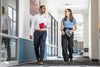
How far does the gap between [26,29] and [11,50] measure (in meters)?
1.59

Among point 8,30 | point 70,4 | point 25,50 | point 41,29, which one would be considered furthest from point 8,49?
point 70,4

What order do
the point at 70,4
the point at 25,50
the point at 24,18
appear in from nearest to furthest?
the point at 24,18
the point at 25,50
the point at 70,4

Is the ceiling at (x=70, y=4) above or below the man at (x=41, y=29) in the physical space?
above

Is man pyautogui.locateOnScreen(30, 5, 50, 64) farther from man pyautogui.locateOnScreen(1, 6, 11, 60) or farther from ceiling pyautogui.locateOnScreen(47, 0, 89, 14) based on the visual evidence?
ceiling pyautogui.locateOnScreen(47, 0, 89, 14)

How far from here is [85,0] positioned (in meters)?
14.7

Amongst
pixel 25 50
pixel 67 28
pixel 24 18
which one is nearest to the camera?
pixel 67 28

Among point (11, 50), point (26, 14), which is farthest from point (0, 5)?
point (26, 14)

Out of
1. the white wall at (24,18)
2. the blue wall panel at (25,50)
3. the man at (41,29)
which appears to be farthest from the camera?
the blue wall panel at (25,50)

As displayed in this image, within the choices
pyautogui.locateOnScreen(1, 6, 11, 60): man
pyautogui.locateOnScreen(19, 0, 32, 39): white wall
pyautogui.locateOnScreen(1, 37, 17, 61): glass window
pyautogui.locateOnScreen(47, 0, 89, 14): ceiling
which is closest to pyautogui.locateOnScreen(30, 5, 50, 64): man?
pyautogui.locateOnScreen(19, 0, 32, 39): white wall

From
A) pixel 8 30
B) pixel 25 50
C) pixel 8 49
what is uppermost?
pixel 8 30

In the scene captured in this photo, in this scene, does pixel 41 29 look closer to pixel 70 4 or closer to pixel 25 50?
pixel 25 50

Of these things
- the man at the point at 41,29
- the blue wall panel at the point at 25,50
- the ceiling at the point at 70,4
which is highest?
the ceiling at the point at 70,4

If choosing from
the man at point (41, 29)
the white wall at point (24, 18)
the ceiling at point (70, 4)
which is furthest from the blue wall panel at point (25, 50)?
the ceiling at point (70, 4)

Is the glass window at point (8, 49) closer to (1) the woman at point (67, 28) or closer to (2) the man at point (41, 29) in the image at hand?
(2) the man at point (41, 29)
